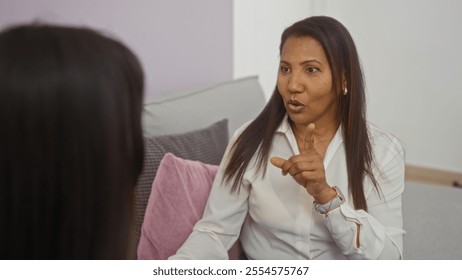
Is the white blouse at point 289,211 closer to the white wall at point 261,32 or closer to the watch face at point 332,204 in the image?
the watch face at point 332,204

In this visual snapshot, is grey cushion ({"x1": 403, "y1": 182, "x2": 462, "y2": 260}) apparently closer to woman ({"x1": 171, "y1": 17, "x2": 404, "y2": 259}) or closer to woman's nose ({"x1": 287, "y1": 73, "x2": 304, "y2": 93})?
woman ({"x1": 171, "y1": 17, "x2": 404, "y2": 259})

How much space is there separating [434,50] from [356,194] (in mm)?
984

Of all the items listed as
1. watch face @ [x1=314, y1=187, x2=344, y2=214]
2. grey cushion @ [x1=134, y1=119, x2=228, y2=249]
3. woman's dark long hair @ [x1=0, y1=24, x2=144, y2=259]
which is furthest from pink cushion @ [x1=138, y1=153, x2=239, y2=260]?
woman's dark long hair @ [x1=0, y1=24, x2=144, y2=259]

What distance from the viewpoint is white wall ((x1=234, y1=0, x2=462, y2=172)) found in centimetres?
169

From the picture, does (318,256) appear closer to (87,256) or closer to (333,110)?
(333,110)

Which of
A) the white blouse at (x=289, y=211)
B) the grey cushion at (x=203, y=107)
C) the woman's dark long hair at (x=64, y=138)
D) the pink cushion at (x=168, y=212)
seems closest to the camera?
the woman's dark long hair at (x=64, y=138)

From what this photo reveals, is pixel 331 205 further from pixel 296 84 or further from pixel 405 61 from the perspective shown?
pixel 405 61

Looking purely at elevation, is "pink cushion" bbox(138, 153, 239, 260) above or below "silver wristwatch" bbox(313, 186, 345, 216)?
below

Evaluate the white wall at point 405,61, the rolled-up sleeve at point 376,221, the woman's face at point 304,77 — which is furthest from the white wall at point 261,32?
the rolled-up sleeve at point 376,221

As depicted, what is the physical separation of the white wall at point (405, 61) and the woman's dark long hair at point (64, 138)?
97 centimetres

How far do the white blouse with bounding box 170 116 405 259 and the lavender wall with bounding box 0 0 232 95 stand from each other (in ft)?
1.82

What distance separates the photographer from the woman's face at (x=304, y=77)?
1080 mm

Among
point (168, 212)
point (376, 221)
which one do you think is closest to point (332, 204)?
point (376, 221)

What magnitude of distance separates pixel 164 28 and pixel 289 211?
2.56 ft
